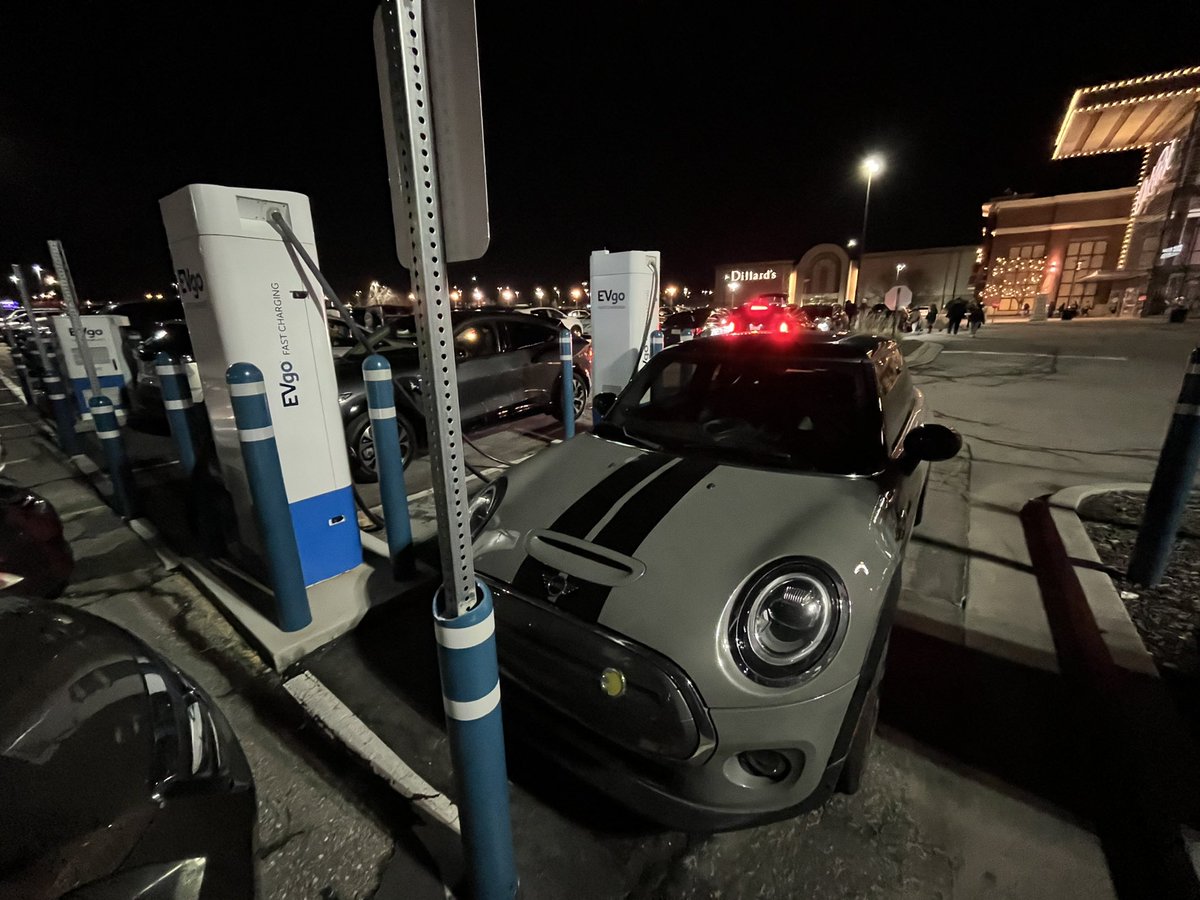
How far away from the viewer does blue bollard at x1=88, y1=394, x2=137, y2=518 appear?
392cm

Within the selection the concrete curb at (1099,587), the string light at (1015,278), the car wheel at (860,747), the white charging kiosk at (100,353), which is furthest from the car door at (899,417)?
the string light at (1015,278)

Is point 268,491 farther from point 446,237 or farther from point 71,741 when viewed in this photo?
point 446,237

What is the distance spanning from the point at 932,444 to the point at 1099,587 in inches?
62.5

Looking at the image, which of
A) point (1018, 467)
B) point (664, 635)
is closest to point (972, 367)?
point (1018, 467)

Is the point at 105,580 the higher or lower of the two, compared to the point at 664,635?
lower

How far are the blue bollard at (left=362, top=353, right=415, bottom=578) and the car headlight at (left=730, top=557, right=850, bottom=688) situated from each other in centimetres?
210

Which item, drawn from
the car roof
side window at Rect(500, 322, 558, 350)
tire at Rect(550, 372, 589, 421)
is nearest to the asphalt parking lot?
the car roof

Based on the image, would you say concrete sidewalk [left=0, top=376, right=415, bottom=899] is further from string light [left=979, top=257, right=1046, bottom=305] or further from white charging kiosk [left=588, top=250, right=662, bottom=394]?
string light [left=979, top=257, right=1046, bottom=305]

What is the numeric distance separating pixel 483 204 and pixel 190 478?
13.5 feet

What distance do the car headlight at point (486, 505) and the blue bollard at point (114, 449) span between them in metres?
3.42

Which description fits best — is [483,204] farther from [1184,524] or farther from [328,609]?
[1184,524]

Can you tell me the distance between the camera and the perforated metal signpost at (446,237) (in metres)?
Result: 1.01

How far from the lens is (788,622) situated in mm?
1645

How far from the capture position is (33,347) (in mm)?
10141
